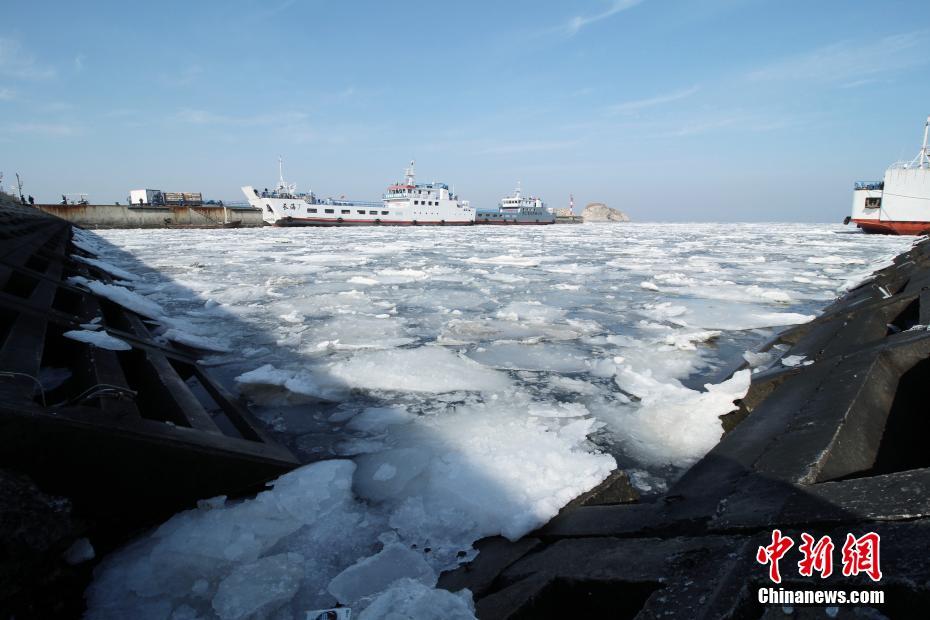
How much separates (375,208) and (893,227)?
32.0 metres

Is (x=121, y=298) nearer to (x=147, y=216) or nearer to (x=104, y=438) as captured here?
(x=104, y=438)

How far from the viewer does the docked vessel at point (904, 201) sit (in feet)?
69.3

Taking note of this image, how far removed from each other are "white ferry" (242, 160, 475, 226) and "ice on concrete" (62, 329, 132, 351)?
33976 mm

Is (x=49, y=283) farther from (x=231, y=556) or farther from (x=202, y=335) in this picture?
(x=231, y=556)

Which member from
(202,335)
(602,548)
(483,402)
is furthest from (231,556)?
(202,335)

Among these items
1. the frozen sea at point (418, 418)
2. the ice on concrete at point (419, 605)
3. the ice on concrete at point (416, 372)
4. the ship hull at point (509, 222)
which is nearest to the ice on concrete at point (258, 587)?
the frozen sea at point (418, 418)

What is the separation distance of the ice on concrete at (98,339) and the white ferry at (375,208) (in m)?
34.0

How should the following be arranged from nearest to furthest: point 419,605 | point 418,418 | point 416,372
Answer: point 419,605 → point 418,418 → point 416,372

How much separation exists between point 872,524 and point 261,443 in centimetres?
199

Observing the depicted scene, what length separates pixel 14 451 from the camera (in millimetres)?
1221

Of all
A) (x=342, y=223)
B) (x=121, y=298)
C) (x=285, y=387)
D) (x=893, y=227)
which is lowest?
(x=285, y=387)

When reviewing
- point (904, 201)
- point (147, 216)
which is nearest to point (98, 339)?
point (904, 201)

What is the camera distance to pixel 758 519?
3.96ft

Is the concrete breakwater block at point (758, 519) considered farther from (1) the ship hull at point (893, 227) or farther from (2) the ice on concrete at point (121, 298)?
(1) the ship hull at point (893, 227)
